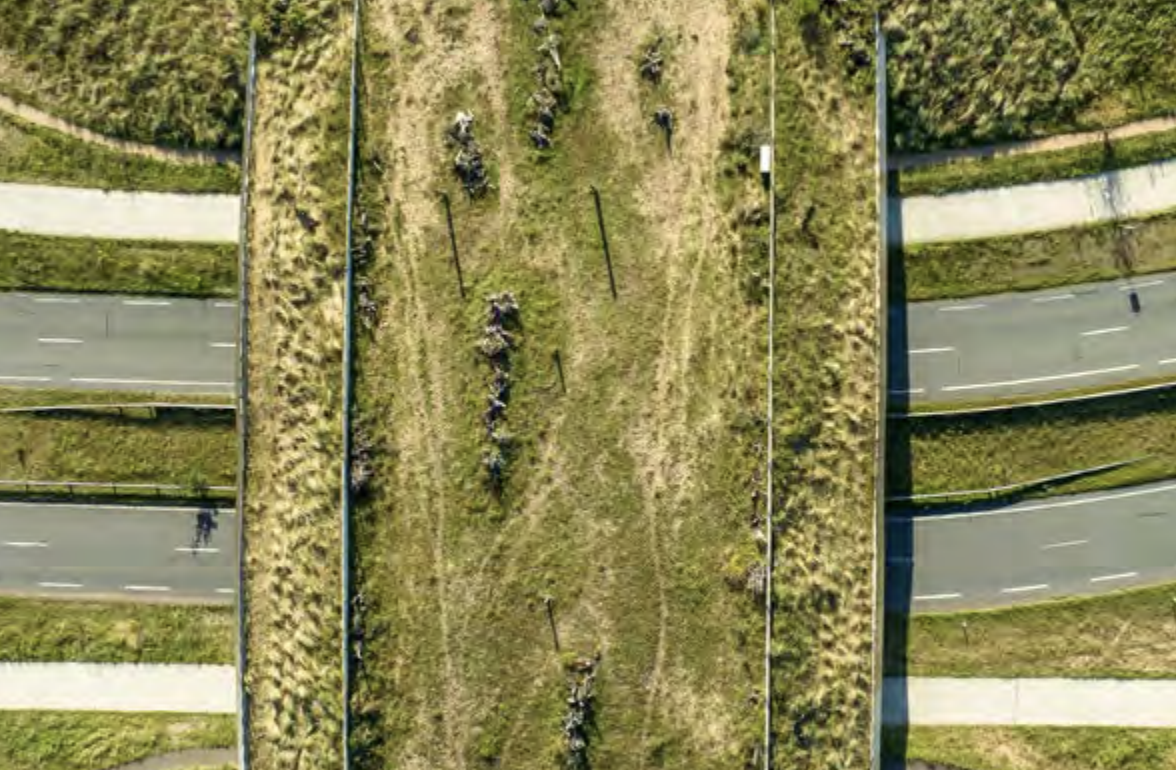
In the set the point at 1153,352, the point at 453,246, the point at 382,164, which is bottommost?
the point at 1153,352

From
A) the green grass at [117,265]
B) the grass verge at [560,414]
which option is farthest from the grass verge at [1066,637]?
the green grass at [117,265]

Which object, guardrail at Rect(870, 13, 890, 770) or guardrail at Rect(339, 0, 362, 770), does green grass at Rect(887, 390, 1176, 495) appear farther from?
guardrail at Rect(339, 0, 362, 770)

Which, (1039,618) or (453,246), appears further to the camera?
(1039,618)

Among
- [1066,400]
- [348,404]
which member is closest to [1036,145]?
[1066,400]

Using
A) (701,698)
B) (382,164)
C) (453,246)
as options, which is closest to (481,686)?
(701,698)

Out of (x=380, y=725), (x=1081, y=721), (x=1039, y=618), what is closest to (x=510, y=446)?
(x=380, y=725)

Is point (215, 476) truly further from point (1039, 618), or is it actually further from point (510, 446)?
point (1039, 618)

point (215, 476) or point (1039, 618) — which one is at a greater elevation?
point (215, 476)
